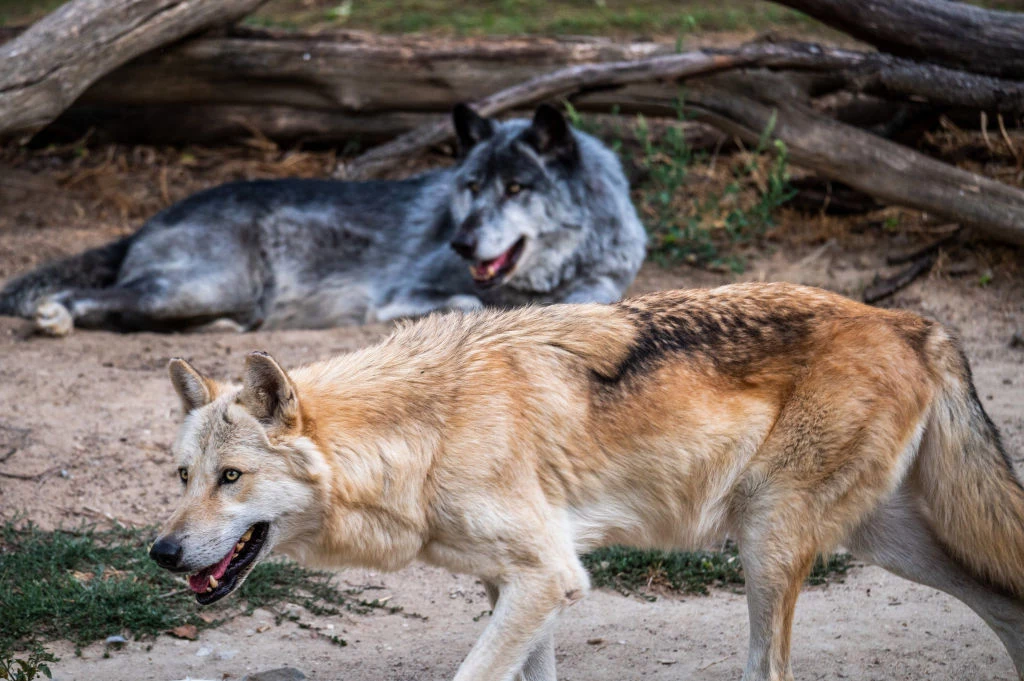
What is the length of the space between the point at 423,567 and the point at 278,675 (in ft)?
4.30

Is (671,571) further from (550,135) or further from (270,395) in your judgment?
(550,135)

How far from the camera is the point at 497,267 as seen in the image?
7941 mm

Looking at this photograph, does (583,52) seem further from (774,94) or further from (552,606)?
(552,606)

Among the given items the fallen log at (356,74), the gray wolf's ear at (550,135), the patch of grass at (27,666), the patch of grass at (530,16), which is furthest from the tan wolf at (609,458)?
the patch of grass at (530,16)

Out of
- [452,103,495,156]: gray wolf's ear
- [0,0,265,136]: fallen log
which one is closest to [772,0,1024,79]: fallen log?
[452,103,495,156]: gray wolf's ear

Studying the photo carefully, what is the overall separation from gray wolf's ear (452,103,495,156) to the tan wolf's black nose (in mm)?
4921

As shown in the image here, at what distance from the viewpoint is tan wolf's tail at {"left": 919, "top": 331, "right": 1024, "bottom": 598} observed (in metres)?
3.93

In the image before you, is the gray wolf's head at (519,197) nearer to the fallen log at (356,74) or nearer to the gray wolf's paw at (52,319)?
the fallen log at (356,74)

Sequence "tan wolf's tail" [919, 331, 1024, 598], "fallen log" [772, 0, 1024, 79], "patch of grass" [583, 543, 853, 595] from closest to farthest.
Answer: "tan wolf's tail" [919, 331, 1024, 598]
"patch of grass" [583, 543, 853, 595]
"fallen log" [772, 0, 1024, 79]

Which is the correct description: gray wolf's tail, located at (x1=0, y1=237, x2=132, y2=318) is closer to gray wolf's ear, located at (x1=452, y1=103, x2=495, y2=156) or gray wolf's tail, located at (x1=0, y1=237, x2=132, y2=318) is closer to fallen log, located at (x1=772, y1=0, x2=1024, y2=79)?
gray wolf's ear, located at (x1=452, y1=103, x2=495, y2=156)

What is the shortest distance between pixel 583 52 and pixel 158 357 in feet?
13.3

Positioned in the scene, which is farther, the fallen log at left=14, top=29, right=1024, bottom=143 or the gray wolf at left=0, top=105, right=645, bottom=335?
the fallen log at left=14, top=29, right=1024, bottom=143

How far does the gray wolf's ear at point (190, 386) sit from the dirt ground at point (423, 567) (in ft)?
3.82

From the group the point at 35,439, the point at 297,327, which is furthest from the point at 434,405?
the point at 297,327
